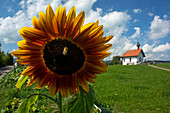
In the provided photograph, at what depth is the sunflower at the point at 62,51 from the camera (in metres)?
0.50

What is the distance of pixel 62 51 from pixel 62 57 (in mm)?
23

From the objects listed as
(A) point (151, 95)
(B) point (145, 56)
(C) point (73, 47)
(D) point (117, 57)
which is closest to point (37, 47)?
(C) point (73, 47)

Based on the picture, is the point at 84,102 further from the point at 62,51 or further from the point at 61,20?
the point at 61,20

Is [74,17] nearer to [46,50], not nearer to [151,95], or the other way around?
[46,50]

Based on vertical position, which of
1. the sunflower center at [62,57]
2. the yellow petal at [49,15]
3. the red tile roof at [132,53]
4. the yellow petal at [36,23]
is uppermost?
the red tile roof at [132,53]

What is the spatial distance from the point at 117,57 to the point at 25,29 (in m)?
45.1

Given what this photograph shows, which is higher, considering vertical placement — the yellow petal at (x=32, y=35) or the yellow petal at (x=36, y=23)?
the yellow petal at (x=36, y=23)

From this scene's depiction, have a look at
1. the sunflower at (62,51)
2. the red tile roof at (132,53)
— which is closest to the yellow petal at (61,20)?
the sunflower at (62,51)

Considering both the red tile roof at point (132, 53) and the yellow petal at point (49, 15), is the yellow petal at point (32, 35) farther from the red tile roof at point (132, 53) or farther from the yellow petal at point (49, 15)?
the red tile roof at point (132, 53)

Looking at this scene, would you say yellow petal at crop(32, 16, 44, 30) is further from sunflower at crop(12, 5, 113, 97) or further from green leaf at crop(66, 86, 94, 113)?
green leaf at crop(66, 86, 94, 113)

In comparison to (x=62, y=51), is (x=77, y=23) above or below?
above

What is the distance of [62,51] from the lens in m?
0.52

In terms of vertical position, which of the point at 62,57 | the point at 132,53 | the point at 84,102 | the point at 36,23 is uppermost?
the point at 132,53

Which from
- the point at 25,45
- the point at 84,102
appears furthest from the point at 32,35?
the point at 84,102
